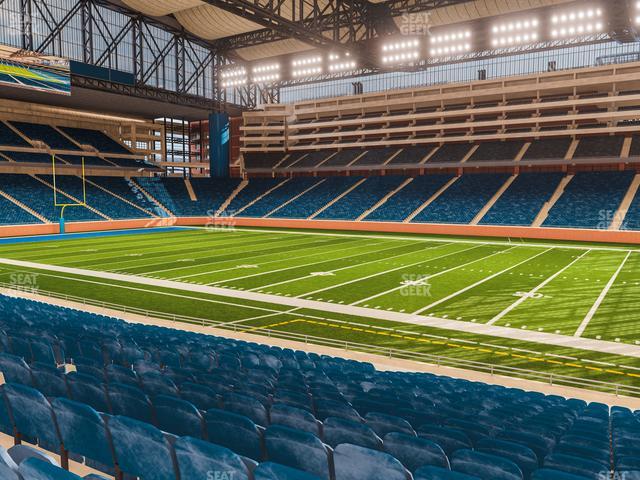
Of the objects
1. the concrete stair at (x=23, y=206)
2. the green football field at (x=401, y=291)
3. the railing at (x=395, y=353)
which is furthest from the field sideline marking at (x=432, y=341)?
the concrete stair at (x=23, y=206)

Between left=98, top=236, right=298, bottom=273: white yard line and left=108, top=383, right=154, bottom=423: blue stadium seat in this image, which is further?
left=98, top=236, right=298, bottom=273: white yard line

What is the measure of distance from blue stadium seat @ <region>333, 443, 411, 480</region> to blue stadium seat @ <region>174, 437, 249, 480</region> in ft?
2.56

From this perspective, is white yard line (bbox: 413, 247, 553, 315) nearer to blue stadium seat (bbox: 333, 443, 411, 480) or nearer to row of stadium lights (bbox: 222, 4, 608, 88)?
blue stadium seat (bbox: 333, 443, 411, 480)

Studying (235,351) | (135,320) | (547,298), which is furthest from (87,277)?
(547,298)

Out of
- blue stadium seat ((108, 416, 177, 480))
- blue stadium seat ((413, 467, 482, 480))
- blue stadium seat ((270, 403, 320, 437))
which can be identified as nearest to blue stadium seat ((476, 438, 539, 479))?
blue stadium seat ((413, 467, 482, 480))

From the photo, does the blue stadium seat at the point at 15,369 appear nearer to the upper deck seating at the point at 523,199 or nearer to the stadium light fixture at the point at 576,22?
the upper deck seating at the point at 523,199

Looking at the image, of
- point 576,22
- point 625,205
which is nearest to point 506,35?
point 576,22

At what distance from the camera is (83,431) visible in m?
4.62

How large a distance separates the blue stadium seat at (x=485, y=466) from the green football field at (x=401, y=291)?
8.43 meters

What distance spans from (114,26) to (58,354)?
46763 mm

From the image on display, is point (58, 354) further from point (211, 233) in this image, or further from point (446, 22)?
point (446, 22)

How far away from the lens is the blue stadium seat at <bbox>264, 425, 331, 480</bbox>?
408 centimetres

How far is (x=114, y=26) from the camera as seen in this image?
47.5 metres

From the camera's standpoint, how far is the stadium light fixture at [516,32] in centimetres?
4306
